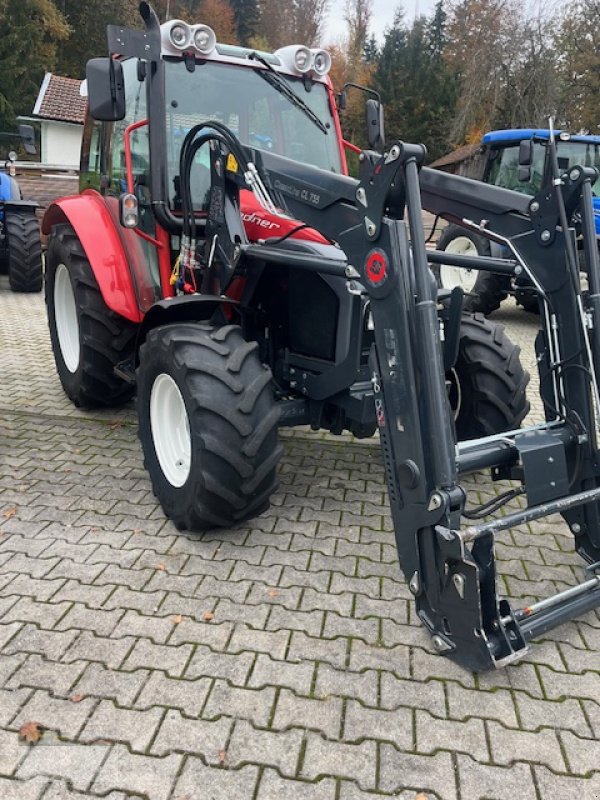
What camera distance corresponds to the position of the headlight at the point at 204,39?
12.1ft

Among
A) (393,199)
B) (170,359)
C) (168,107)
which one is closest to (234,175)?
(168,107)

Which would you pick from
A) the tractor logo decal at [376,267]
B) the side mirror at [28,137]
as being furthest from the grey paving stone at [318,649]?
the side mirror at [28,137]

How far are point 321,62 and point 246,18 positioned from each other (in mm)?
50838

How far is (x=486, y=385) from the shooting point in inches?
154

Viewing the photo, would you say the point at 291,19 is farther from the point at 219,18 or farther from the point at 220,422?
the point at 220,422

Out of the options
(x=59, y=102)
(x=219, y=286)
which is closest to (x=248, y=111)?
(x=219, y=286)

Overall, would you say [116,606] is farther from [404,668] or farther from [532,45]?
[532,45]

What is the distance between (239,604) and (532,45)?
27.1 meters

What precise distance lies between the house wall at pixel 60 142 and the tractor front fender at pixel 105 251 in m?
19.9

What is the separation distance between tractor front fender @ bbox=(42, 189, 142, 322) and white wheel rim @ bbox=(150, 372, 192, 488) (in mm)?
749

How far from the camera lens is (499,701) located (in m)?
2.34

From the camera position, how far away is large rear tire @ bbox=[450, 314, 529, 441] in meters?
3.92

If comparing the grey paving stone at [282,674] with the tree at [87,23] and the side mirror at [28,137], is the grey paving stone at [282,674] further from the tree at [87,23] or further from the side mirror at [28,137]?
the tree at [87,23]

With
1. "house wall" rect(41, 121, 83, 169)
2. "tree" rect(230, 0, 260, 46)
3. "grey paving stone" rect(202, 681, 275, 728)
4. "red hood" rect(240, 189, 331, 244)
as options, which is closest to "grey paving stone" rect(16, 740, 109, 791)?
"grey paving stone" rect(202, 681, 275, 728)
